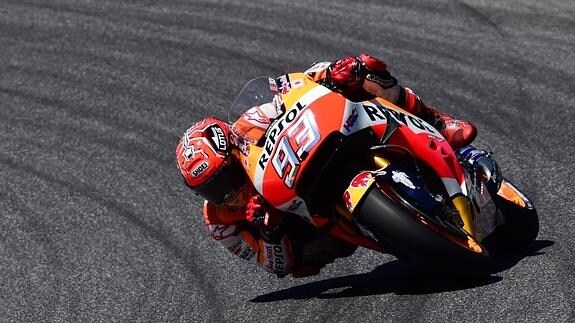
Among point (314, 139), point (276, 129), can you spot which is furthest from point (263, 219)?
point (314, 139)

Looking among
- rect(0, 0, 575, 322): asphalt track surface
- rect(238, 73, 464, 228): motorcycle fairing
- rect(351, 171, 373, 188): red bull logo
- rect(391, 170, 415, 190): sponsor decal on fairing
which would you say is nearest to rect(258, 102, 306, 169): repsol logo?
rect(238, 73, 464, 228): motorcycle fairing

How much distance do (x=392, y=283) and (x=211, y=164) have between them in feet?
4.42

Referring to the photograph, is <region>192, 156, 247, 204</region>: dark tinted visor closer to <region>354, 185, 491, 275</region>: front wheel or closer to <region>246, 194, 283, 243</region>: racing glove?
<region>246, 194, 283, 243</region>: racing glove

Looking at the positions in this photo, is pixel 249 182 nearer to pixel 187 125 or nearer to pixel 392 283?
pixel 392 283

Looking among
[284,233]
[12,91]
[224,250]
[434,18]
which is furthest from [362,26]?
[284,233]

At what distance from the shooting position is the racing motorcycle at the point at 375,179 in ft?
21.8

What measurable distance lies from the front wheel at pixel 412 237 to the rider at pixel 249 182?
2.99 ft

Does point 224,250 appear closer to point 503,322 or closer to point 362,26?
point 503,322

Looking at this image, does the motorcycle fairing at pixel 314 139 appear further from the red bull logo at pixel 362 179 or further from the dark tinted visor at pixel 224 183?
the red bull logo at pixel 362 179

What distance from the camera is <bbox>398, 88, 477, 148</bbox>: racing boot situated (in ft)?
25.0

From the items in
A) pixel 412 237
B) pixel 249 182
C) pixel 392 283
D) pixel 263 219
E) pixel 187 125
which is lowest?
pixel 187 125

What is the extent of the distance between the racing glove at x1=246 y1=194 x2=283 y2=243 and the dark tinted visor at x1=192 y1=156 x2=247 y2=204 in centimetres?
15

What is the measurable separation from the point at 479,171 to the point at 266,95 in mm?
1413

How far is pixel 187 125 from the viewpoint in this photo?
1134cm
